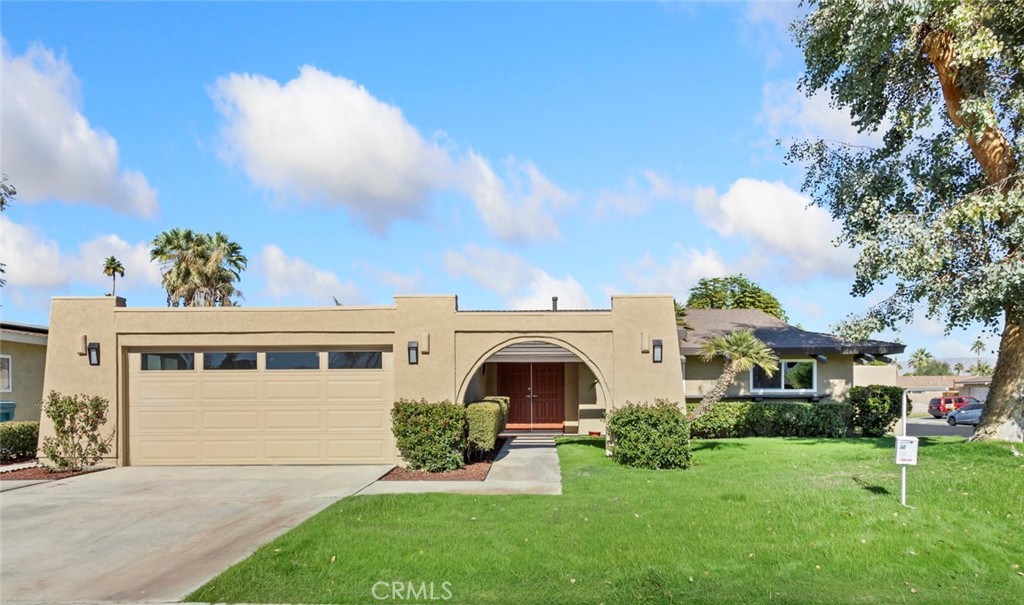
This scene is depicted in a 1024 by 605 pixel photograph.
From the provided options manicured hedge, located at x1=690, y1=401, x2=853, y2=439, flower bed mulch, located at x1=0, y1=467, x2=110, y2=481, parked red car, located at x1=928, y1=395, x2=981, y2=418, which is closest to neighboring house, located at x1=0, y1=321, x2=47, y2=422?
flower bed mulch, located at x1=0, y1=467, x2=110, y2=481

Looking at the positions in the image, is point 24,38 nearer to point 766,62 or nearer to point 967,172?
point 766,62

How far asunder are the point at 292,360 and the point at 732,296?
3225 centimetres

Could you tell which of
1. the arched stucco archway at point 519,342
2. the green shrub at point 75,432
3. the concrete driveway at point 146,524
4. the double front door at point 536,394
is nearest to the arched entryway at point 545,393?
the double front door at point 536,394

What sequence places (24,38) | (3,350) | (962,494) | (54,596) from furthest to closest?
(3,350)
(24,38)
(962,494)
(54,596)

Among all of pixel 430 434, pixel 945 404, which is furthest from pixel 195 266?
pixel 945 404

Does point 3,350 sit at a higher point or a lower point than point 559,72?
lower

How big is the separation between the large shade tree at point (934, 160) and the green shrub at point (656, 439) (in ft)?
16.7

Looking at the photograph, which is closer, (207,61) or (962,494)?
(962,494)

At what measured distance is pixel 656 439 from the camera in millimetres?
12508

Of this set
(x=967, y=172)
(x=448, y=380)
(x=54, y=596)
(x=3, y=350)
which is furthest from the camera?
(x=3, y=350)

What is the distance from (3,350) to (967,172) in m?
23.9

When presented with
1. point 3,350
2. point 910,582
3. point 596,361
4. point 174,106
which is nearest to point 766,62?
point 596,361

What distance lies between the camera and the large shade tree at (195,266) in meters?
31.3

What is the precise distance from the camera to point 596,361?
46.8 feet
